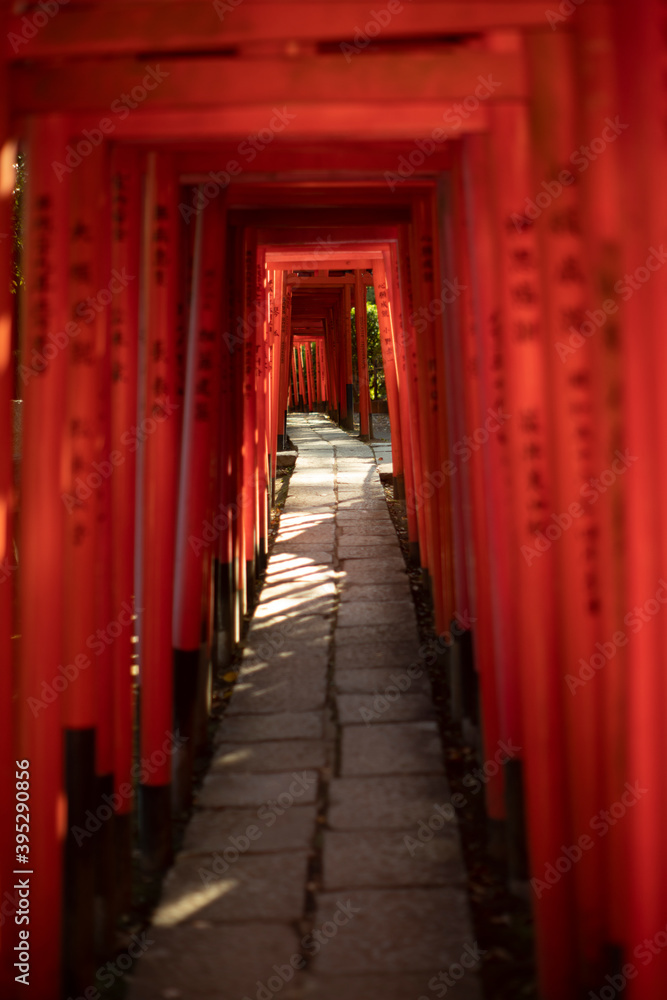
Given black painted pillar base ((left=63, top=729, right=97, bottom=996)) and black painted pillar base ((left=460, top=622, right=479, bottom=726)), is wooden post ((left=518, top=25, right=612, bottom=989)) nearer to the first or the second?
black painted pillar base ((left=63, top=729, right=97, bottom=996))

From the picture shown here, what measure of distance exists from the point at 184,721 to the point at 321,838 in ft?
2.08

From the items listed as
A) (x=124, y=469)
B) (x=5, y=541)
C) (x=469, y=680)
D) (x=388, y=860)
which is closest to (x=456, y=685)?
(x=469, y=680)

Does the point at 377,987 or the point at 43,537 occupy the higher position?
the point at 43,537

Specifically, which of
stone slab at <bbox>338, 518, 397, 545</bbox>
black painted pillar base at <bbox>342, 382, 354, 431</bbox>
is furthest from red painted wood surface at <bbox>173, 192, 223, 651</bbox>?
black painted pillar base at <bbox>342, 382, 354, 431</bbox>

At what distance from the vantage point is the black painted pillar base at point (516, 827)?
2.16 metres

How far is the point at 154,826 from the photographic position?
8.24 feet

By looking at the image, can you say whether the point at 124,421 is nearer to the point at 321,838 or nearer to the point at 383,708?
the point at 321,838

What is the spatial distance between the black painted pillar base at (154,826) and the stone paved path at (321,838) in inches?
2.8

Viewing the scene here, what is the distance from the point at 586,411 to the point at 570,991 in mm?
1190

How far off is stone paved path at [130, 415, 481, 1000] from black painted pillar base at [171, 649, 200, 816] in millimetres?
79

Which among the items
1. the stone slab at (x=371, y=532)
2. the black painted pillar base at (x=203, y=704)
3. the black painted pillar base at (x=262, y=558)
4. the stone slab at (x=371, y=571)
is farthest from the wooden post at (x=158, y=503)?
the stone slab at (x=371, y=532)

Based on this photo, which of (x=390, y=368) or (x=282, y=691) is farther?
(x=390, y=368)

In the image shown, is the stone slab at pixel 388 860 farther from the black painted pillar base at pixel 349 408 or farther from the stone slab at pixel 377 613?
the black painted pillar base at pixel 349 408

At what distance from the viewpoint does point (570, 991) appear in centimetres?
174
